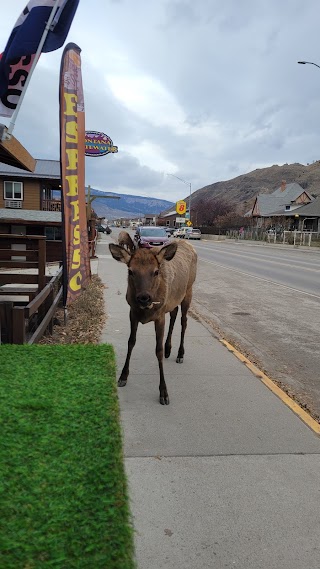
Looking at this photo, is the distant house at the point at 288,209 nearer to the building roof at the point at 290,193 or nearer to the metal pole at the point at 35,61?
the building roof at the point at 290,193

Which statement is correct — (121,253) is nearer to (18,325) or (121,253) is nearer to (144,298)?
(144,298)

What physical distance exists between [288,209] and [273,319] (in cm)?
6779

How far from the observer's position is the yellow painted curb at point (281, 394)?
13.5 feet

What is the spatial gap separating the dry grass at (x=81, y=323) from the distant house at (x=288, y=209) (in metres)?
55.9

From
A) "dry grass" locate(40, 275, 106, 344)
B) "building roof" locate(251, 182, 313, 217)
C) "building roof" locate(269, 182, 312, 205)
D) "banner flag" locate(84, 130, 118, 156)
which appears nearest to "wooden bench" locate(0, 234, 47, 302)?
"dry grass" locate(40, 275, 106, 344)

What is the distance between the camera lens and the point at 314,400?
16.4 ft

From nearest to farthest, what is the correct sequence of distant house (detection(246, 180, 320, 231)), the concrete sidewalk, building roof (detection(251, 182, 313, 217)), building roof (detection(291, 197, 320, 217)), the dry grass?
1. the concrete sidewalk
2. the dry grass
3. building roof (detection(291, 197, 320, 217))
4. distant house (detection(246, 180, 320, 231))
5. building roof (detection(251, 182, 313, 217))

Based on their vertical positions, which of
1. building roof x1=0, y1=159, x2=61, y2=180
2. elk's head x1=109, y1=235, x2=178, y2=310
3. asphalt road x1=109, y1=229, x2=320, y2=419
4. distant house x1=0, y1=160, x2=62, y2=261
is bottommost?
asphalt road x1=109, y1=229, x2=320, y2=419

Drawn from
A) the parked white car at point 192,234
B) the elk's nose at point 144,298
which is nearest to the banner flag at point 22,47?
the elk's nose at point 144,298

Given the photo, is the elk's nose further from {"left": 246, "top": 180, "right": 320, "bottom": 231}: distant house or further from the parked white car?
{"left": 246, "top": 180, "right": 320, "bottom": 231}: distant house

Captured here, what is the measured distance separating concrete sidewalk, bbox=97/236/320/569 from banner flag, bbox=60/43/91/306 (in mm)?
3892

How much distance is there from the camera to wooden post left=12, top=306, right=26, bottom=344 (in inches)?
173

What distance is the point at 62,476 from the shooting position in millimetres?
1654

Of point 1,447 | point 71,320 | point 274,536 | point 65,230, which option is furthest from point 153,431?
point 65,230
